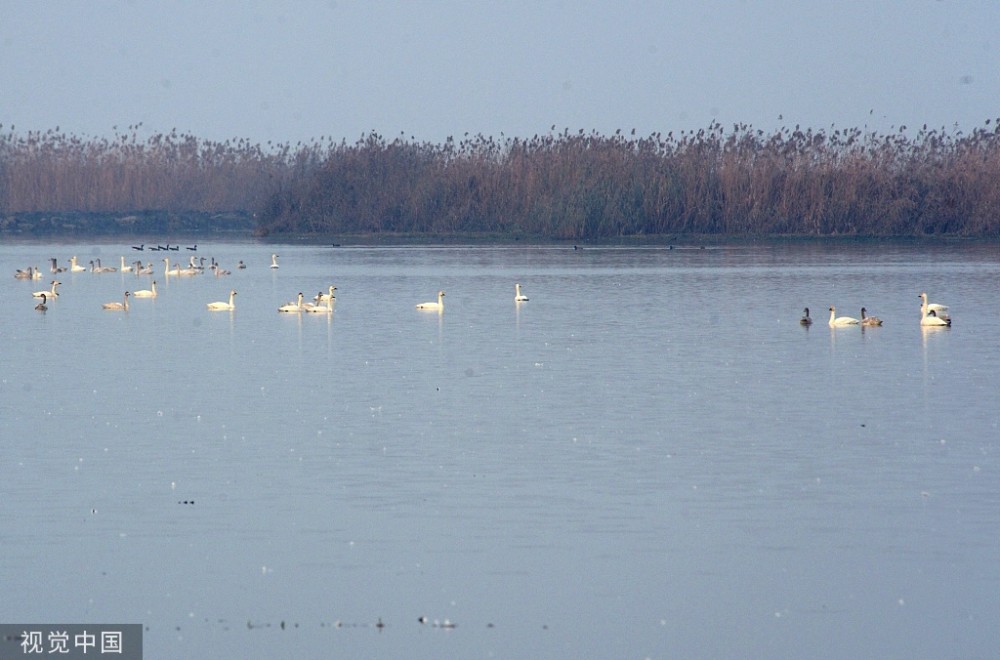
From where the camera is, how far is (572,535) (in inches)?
331

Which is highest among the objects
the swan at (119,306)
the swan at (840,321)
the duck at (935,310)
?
the duck at (935,310)

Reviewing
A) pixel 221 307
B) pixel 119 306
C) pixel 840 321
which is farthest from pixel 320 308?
pixel 840 321

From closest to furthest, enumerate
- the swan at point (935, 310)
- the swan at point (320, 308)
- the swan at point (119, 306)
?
the swan at point (935, 310)
the swan at point (320, 308)
the swan at point (119, 306)

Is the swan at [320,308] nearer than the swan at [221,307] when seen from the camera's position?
Yes

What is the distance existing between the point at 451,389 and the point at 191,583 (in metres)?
7.38

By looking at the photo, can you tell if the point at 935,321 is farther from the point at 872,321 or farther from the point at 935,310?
the point at 935,310

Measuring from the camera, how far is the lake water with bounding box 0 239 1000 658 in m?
6.99

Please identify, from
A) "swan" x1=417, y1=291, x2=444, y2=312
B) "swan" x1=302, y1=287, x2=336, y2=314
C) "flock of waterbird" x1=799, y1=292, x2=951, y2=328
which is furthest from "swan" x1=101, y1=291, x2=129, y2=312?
"flock of waterbird" x1=799, y1=292, x2=951, y2=328

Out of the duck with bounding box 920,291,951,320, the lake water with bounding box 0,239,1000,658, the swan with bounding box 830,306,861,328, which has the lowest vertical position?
the lake water with bounding box 0,239,1000,658

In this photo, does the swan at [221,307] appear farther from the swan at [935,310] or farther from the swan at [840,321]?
Answer: the swan at [935,310]

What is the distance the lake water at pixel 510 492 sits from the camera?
275 inches

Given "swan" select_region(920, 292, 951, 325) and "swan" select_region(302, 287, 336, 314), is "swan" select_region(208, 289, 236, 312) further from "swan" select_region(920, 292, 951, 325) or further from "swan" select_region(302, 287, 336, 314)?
"swan" select_region(920, 292, 951, 325)

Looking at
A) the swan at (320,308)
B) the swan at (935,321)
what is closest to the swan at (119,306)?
the swan at (320,308)

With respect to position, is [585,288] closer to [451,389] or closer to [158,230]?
[451,389]
